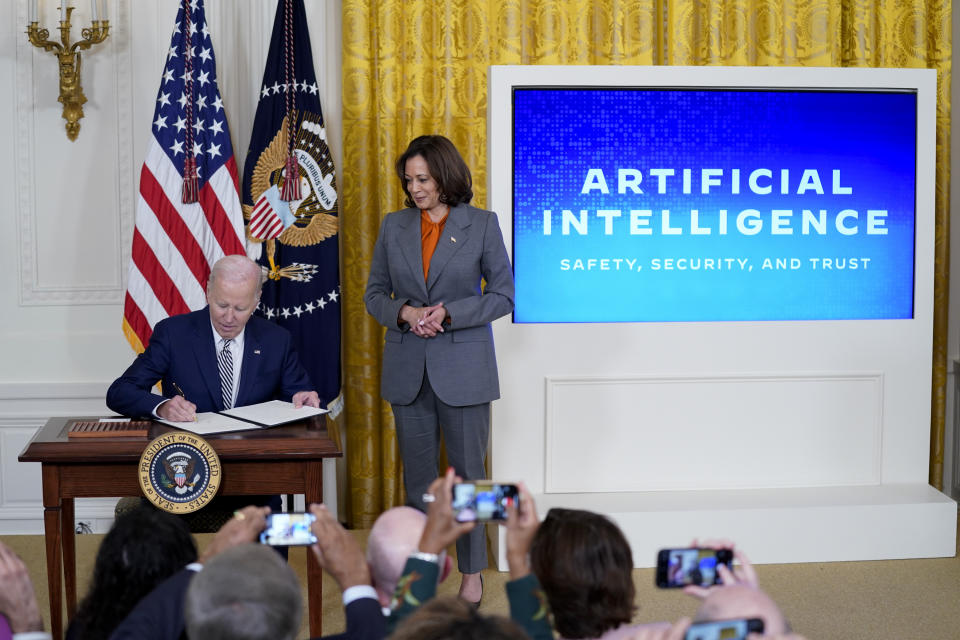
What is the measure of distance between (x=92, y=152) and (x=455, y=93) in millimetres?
1603

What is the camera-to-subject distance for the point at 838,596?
376cm

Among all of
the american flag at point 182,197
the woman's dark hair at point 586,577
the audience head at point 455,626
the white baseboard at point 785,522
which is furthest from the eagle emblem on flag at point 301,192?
the audience head at point 455,626

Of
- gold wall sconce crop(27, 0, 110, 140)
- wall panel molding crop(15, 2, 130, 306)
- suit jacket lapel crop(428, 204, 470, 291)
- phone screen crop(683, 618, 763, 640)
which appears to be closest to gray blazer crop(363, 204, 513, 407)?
suit jacket lapel crop(428, 204, 470, 291)

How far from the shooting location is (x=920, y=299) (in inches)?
167

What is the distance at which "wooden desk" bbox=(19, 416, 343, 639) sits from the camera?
A: 9.44ft

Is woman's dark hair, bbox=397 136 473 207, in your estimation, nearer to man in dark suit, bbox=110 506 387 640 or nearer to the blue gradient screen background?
the blue gradient screen background

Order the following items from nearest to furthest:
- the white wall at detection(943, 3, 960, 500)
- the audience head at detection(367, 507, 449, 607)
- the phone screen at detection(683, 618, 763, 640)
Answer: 1. the phone screen at detection(683, 618, 763, 640)
2. the audience head at detection(367, 507, 449, 607)
3. the white wall at detection(943, 3, 960, 500)

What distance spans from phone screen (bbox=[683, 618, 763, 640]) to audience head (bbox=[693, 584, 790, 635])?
81mm

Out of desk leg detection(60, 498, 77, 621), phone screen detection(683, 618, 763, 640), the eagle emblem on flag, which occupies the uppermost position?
the eagle emblem on flag

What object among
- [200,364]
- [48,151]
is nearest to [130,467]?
[200,364]

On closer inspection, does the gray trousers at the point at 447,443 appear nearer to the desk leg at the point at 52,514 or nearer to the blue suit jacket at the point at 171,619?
the desk leg at the point at 52,514

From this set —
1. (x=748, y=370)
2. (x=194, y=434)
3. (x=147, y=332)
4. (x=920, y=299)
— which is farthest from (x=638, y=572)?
(x=147, y=332)

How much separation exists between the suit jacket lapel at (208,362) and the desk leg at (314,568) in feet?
1.91

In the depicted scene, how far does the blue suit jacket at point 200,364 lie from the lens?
10.9ft
